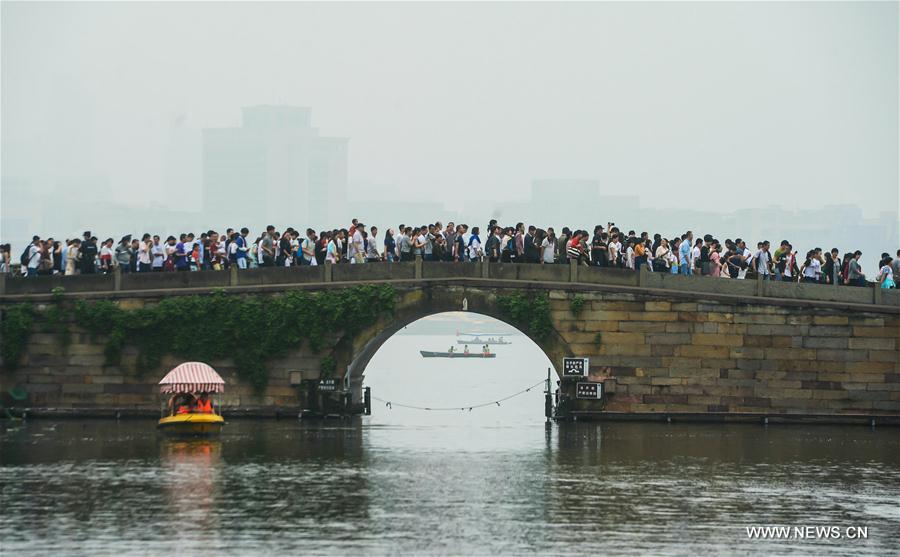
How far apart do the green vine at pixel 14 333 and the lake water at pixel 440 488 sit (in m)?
2.72

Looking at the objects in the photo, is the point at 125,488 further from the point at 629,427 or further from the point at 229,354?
the point at 629,427

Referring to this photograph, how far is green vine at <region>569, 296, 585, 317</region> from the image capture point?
144 feet

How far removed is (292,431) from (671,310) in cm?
1197

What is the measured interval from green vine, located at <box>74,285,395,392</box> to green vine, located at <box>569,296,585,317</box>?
5.61 m

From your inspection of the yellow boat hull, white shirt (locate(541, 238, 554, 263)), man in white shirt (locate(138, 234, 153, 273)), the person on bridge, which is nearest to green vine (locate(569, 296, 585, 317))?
white shirt (locate(541, 238, 554, 263))

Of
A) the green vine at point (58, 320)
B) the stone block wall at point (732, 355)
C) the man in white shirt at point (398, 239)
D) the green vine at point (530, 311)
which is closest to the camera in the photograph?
the stone block wall at point (732, 355)

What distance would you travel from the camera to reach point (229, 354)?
4578 cm

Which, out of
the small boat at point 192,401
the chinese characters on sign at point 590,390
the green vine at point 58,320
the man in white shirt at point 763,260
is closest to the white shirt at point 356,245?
the small boat at point 192,401

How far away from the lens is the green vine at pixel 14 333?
1821 inches

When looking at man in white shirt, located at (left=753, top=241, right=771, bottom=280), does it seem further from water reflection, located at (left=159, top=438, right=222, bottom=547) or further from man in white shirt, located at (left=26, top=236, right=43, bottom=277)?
man in white shirt, located at (left=26, top=236, right=43, bottom=277)

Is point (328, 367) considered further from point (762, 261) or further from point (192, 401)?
point (762, 261)

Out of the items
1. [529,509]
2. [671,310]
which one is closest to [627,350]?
[671,310]

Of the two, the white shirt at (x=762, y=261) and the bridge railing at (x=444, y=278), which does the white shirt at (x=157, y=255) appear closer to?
the bridge railing at (x=444, y=278)

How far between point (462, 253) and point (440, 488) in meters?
14.3
